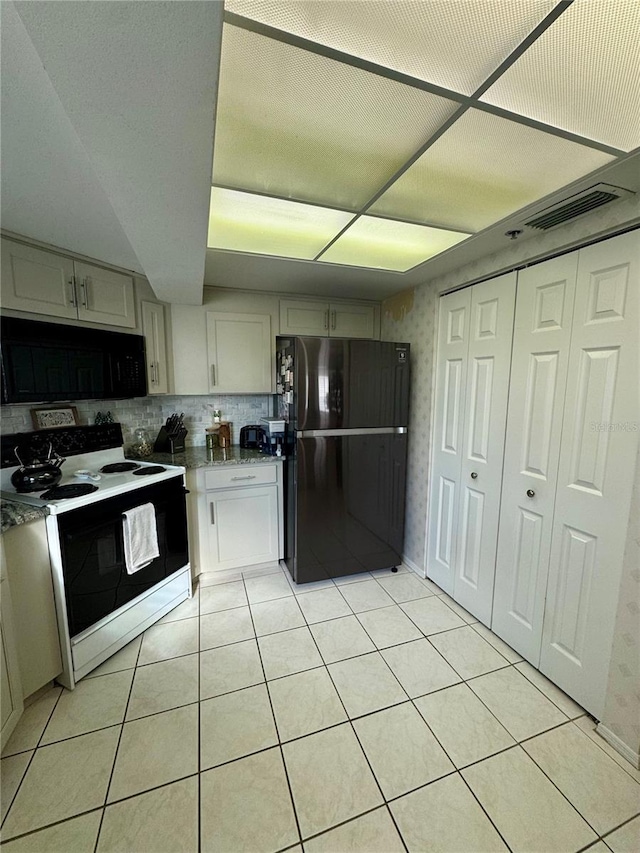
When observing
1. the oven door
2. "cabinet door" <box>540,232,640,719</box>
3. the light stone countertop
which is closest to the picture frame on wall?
the light stone countertop

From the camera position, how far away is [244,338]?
257cm

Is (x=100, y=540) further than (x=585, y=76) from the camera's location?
Yes

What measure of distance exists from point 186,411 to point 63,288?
1.16m

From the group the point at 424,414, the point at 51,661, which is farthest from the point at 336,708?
the point at 424,414

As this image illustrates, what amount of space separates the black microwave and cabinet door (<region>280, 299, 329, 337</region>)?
104 cm

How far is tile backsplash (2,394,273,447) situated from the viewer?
2.33 m

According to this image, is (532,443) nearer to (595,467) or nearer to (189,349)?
(595,467)

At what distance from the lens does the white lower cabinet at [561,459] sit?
131cm

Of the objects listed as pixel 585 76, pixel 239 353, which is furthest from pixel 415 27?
pixel 239 353

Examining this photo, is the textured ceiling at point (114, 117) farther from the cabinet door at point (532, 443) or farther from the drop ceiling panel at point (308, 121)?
the cabinet door at point (532, 443)

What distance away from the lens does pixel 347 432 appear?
2262mm

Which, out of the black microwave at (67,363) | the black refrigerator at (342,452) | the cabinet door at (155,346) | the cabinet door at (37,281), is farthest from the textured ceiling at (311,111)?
the black refrigerator at (342,452)

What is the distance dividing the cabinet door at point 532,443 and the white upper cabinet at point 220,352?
1.72 meters

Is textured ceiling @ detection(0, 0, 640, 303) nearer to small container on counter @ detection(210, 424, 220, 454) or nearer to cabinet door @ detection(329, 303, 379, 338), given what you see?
cabinet door @ detection(329, 303, 379, 338)
